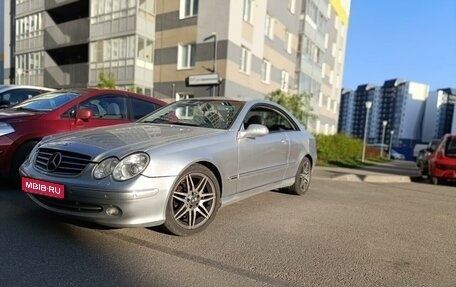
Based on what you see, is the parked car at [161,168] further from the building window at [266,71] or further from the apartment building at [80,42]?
the building window at [266,71]

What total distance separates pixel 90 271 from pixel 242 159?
7.16 feet

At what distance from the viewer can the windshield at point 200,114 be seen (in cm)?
480

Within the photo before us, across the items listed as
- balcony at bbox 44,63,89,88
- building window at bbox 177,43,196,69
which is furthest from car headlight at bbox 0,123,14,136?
balcony at bbox 44,63,89,88

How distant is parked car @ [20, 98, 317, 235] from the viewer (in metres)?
3.41

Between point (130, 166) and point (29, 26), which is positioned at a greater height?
point (29, 26)

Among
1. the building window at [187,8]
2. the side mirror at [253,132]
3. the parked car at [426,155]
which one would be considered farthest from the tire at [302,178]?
the building window at [187,8]

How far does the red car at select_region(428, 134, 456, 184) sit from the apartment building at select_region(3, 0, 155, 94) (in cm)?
1602

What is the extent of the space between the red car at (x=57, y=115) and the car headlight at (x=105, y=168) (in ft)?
8.10

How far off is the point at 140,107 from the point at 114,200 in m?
3.90

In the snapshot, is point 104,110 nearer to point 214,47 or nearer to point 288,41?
point 214,47

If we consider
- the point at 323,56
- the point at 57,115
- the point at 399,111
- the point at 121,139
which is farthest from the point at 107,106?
the point at 399,111

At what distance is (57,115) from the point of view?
18.8 ft

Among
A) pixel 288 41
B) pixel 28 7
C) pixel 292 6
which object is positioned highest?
pixel 292 6

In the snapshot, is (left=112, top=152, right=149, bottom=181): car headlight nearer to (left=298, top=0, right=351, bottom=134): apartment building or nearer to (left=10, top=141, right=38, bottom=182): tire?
(left=10, top=141, right=38, bottom=182): tire
